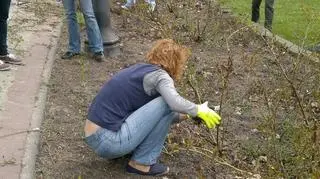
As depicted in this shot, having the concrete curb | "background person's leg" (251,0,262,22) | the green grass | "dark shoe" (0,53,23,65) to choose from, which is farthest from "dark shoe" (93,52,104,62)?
"background person's leg" (251,0,262,22)

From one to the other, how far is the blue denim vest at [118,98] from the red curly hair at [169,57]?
5 centimetres

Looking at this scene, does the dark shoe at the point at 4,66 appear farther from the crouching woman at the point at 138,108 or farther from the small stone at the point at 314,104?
the small stone at the point at 314,104

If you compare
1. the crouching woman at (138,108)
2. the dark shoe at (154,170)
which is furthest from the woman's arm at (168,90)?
the dark shoe at (154,170)

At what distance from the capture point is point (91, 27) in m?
6.18

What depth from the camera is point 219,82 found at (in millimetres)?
5785

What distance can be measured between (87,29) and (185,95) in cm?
144

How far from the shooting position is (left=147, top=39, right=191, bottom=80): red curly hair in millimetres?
3780

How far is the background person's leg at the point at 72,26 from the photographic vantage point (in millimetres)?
6180

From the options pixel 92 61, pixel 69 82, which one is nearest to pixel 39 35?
pixel 92 61

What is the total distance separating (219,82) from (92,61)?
136 centimetres

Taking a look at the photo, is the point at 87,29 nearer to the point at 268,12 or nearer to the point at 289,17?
the point at 268,12

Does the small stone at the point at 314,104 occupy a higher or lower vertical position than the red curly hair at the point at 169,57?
lower

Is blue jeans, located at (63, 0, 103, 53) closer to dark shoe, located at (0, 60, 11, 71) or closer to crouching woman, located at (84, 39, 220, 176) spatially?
dark shoe, located at (0, 60, 11, 71)

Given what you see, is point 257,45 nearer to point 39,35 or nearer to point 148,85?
point 39,35
